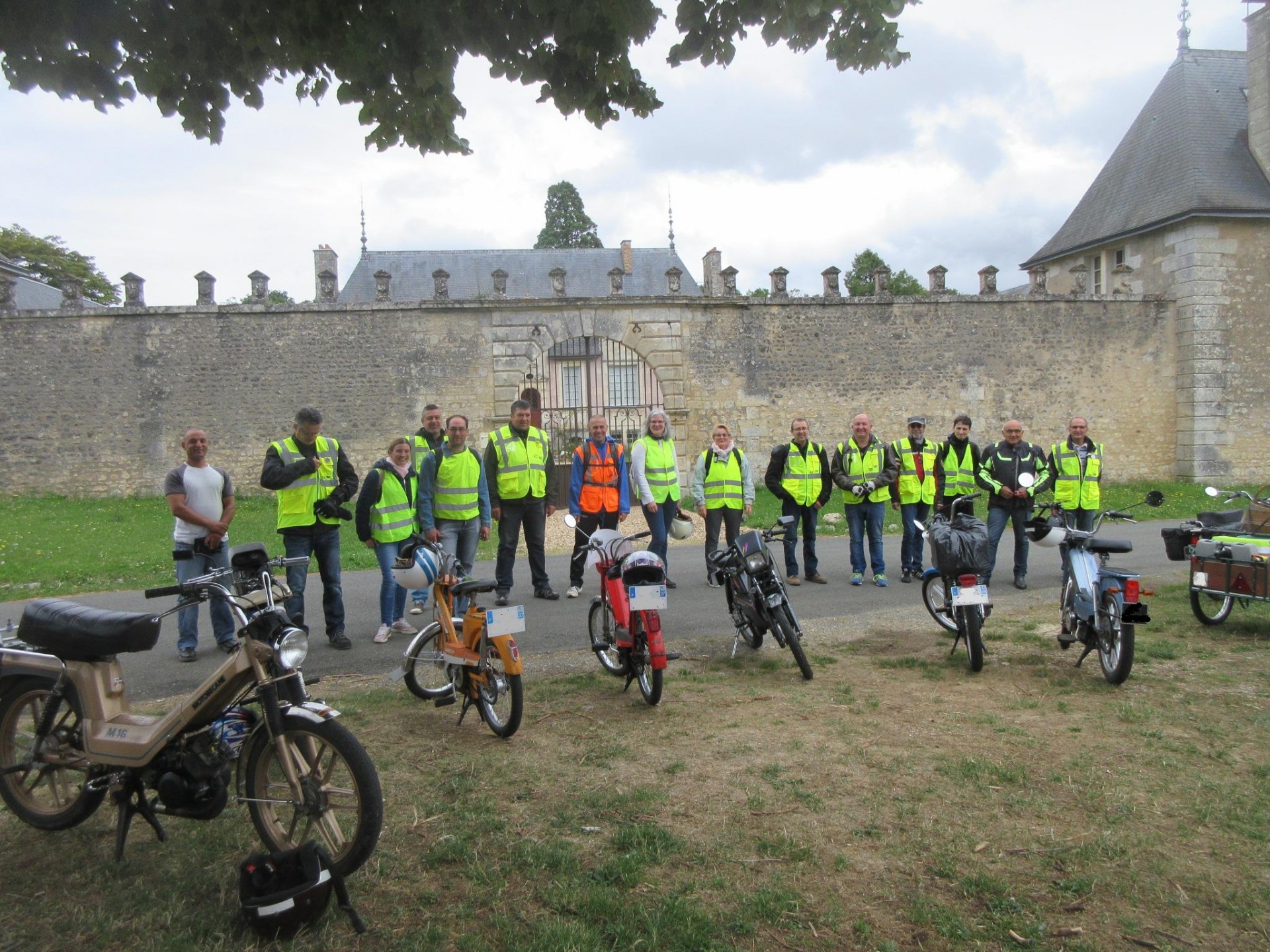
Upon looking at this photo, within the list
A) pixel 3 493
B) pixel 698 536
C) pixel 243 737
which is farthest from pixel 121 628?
pixel 3 493

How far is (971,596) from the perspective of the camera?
208 inches

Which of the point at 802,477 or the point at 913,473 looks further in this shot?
the point at 913,473

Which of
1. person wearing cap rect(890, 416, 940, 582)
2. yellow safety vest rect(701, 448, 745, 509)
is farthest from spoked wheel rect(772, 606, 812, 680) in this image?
person wearing cap rect(890, 416, 940, 582)

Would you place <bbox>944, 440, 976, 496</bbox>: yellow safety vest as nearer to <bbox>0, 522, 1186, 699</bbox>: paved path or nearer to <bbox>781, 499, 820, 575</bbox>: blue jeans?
<bbox>0, 522, 1186, 699</bbox>: paved path

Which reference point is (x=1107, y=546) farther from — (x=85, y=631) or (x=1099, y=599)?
(x=85, y=631)

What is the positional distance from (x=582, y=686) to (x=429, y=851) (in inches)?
82.5

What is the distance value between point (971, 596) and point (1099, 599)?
29.3 inches

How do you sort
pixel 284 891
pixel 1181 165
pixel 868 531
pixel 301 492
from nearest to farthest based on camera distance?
pixel 284 891 < pixel 301 492 < pixel 868 531 < pixel 1181 165

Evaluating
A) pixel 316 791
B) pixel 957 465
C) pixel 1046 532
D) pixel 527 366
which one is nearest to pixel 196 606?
pixel 316 791

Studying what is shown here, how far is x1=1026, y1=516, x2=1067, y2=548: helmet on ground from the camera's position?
5652 mm

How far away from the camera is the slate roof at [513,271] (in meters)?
31.0

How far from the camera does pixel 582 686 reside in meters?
5.16

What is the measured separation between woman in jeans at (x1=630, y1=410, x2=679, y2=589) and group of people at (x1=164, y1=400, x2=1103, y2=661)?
0.02 m

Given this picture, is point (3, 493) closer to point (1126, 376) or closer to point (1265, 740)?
point (1265, 740)
